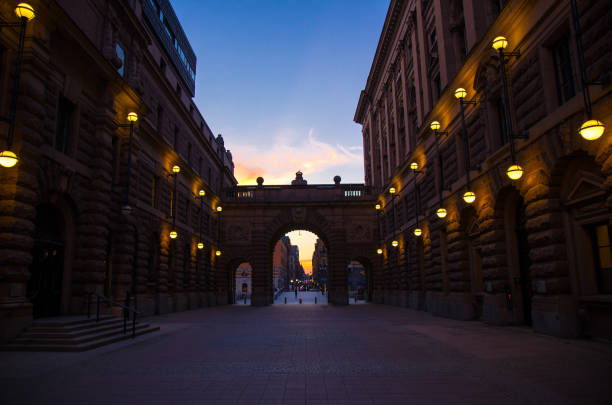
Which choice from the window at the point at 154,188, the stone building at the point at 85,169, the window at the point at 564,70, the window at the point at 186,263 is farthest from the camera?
the window at the point at 186,263

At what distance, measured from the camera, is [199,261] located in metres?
33.2

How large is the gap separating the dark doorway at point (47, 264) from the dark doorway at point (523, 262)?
16088 mm

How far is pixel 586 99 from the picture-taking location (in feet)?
30.1

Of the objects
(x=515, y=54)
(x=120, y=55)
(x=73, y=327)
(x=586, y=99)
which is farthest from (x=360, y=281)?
(x=586, y=99)

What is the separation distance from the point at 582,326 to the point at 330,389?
8159 millimetres

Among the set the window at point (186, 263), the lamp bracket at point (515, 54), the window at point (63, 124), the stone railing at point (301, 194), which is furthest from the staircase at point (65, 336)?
the stone railing at point (301, 194)

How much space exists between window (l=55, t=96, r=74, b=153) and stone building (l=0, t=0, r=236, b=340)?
4 cm

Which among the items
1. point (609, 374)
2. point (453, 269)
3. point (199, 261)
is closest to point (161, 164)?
point (199, 261)

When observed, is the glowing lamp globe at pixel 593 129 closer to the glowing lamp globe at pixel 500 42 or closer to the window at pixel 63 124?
the glowing lamp globe at pixel 500 42

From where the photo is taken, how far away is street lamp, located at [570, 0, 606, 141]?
8062 mm

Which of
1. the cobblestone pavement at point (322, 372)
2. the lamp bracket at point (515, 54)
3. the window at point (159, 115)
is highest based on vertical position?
the window at point (159, 115)

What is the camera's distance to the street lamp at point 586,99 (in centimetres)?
806

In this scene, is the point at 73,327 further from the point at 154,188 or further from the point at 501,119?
the point at 501,119

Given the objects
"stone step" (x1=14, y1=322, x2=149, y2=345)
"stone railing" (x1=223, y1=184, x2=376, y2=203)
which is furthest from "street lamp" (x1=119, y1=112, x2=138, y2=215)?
"stone railing" (x1=223, y1=184, x2=376, y2=203)
